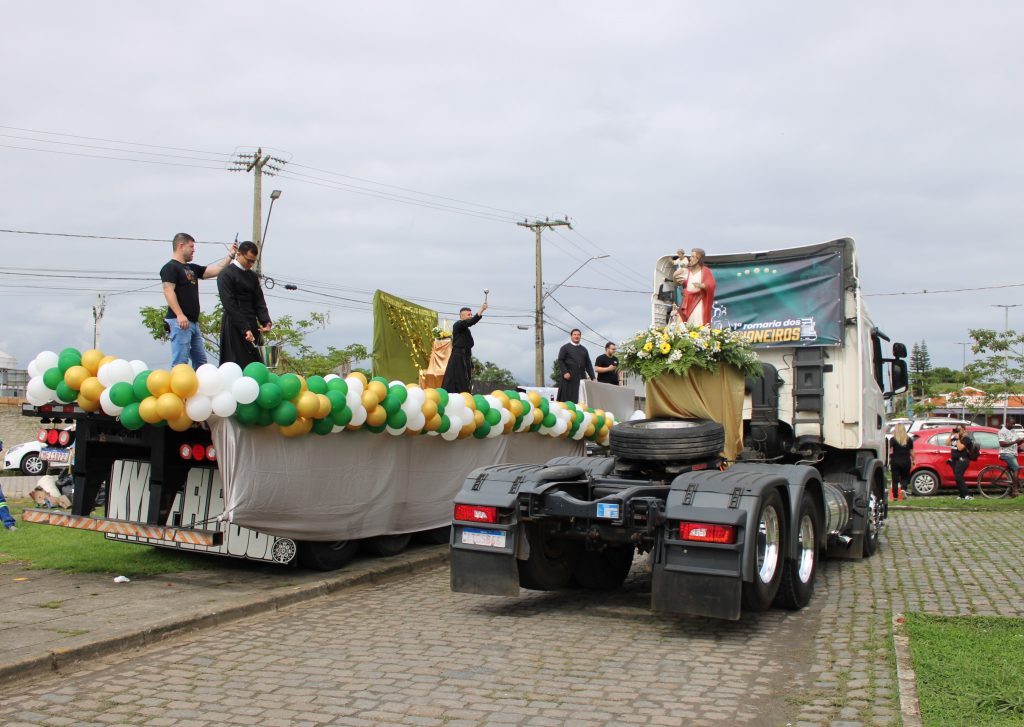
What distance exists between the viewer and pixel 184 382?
23.0 feet

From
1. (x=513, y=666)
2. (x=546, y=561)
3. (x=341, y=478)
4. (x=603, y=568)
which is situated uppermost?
(x=341, y=478)

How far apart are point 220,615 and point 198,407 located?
156 cm

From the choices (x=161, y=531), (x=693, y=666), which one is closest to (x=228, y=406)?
(x=161, y=531)

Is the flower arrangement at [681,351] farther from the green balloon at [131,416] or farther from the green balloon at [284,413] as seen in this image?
the green balloon at [131,416]

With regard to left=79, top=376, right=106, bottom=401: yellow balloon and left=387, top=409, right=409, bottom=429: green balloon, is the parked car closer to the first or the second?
left=79, top=376, right=106, bottom=401: yellow balloon

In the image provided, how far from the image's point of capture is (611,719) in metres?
4.67

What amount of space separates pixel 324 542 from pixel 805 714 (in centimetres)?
500

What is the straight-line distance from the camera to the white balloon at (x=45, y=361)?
7688 mm

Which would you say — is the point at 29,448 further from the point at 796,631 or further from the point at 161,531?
the point at 796,631

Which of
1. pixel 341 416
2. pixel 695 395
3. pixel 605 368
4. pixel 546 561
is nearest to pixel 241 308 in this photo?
pixel 341 416

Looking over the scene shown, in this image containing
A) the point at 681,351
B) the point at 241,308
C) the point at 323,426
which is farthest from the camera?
the point at 241,308

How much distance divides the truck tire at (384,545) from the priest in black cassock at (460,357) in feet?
10.2

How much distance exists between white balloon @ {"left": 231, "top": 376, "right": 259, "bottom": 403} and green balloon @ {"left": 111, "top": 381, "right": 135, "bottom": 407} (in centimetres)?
84

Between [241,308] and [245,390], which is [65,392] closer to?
[245,390]
